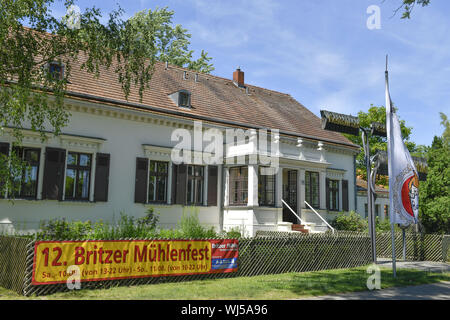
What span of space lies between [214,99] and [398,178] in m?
12.9

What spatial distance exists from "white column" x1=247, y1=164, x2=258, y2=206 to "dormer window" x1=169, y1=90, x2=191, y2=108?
467cm

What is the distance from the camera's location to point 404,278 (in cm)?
1231

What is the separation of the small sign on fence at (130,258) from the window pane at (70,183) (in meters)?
7.04

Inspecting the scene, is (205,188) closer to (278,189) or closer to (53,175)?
(278,189)

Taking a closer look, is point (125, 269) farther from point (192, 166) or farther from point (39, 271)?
point (192, 166)

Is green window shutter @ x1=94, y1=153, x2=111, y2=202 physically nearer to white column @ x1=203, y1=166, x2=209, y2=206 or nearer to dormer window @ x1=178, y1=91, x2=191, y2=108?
white column @ x1=203, y1=166, x2=209, y2=206

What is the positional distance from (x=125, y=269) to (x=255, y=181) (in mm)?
9512

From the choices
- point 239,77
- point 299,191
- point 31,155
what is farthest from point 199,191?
point 239,77

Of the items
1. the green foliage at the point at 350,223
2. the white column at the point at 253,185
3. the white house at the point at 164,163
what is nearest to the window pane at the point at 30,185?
the white house at the point at 164,163

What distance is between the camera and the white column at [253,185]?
60.1 ft

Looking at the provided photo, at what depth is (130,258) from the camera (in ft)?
32.9

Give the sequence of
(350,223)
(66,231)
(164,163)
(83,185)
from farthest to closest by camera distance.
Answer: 1. (350,223)
2. (164,163)
3. (83,185)
4. (66,231)

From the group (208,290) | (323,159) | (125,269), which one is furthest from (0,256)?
(323,159)

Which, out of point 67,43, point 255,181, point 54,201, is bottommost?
point 54,201
